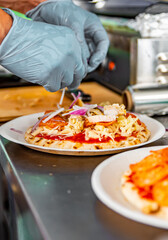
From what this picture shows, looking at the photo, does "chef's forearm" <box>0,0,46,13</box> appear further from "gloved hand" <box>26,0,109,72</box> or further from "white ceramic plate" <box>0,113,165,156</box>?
"white ceramic plate" <box>0,113,165,156</box>

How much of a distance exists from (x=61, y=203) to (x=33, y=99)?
1588mm

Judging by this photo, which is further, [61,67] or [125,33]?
[125,33]

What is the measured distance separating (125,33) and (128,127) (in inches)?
49.7

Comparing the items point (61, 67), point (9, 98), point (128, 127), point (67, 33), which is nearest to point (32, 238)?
point (128, 127)

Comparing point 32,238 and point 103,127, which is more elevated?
point 103,127

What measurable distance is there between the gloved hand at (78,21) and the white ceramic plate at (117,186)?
77 centimetres

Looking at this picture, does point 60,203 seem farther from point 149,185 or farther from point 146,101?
point 146,101

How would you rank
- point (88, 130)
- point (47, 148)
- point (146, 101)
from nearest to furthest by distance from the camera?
1. point (47, 148)
2. point (88, 130)
3. point (146, 101)

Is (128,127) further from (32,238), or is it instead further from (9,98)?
(9,98)

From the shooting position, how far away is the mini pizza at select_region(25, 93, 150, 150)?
1.33 m

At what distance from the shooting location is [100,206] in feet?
3.11

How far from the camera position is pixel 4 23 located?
136 cm

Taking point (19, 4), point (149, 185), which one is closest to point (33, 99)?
point (19, 4)

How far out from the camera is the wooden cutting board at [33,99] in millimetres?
2187
